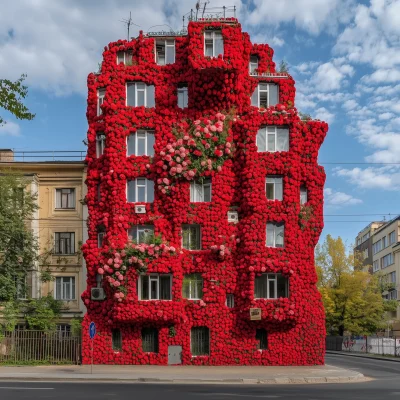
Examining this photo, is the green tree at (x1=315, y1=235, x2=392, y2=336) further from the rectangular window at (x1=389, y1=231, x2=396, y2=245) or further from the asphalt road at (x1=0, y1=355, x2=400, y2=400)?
the asphalt road at (x1=0, y1=355, x2=400, y2=400)

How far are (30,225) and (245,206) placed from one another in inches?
636

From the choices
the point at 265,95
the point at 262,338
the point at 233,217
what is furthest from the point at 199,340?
the point at 265,95

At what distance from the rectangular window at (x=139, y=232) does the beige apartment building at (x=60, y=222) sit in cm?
714

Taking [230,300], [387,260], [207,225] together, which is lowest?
[230,300]

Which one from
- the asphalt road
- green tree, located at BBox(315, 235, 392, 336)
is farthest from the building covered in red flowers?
green tree, located at BBox(315, 235, 392, 336)

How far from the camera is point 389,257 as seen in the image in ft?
351

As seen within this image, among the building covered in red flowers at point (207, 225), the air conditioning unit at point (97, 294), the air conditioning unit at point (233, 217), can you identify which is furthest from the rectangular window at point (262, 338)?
the air conditioning unit at point (97, 294)

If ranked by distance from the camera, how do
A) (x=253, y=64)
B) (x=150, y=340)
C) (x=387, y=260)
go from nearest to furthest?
(x=150, y=340), (x=253, y=64), (x=387, y=260)

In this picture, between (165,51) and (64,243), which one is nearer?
(165,51)

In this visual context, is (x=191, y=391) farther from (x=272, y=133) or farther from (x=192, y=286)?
(x=272, y=133)

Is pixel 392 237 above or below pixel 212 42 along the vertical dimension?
below

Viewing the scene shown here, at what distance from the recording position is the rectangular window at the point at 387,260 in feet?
345

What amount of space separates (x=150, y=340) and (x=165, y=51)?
18.7m

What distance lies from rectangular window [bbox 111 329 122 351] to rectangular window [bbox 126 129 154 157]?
1112cm
